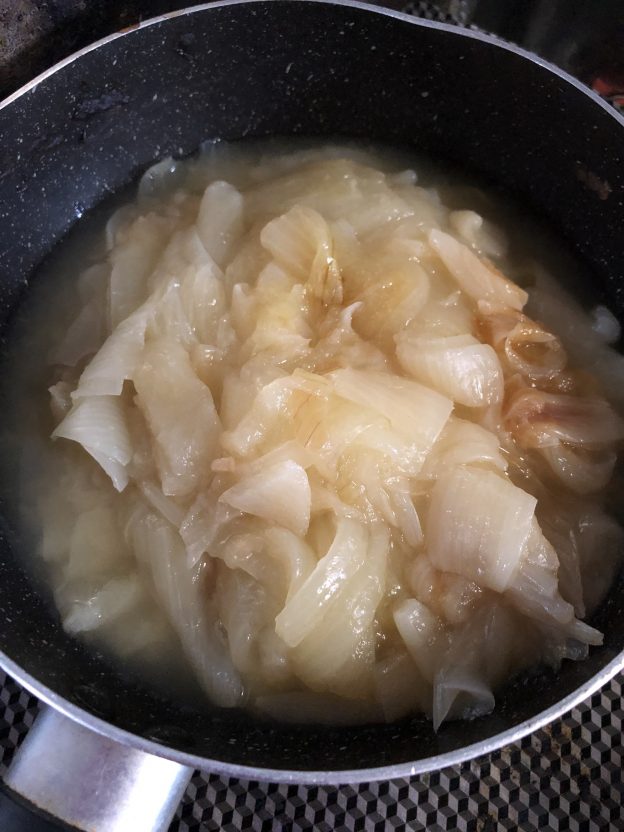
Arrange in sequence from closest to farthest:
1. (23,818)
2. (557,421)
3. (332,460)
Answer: (23,818), (332,460), (557,421)

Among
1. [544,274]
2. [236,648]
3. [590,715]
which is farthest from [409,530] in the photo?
[544,274]

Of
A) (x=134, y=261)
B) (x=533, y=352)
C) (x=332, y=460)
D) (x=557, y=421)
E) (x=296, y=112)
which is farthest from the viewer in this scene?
(x=296, y=112)

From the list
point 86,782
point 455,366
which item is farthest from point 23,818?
point 455,366

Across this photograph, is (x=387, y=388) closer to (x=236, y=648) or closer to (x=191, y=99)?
(x=236, y=648)

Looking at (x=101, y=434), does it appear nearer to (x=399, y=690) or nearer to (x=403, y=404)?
(x=403, y=404)

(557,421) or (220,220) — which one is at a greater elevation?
(557,421)

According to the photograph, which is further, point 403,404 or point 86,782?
point 403,404

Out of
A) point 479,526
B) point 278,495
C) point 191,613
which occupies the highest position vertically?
point 479,526

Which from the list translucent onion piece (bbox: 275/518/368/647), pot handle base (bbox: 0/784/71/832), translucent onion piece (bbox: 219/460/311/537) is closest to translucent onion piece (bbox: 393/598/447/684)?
translucent onion piece (bbox: 275/518/368/647)
